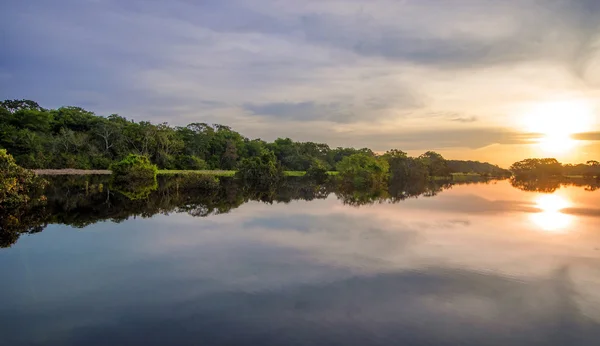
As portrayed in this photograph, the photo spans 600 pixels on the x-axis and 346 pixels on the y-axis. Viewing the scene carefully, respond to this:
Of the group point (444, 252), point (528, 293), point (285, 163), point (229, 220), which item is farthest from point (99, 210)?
point (285, 163)

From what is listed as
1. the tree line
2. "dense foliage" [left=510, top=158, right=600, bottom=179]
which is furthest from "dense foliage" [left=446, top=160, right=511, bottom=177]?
the tree line

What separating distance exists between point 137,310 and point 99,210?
14604 millimetres

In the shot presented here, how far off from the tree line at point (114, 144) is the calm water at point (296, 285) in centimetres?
3709

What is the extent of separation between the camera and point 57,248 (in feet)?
40.1

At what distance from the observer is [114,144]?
67.2m

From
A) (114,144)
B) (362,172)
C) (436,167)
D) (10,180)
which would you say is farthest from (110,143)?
(436,167)

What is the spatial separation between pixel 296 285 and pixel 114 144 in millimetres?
66219

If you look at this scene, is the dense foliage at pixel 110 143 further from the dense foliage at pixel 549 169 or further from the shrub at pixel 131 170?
the dense foliage at pixel 549 169

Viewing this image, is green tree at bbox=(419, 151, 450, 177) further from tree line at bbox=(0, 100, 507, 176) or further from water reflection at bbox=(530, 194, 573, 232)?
water reflection at bbox=(530, 194, 573, 232)

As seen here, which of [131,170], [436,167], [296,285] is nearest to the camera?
[296,285]

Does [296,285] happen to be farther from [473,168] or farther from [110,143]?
[473,168]

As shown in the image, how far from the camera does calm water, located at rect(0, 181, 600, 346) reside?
6.76 metres

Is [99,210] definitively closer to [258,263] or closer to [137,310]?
[258,263]

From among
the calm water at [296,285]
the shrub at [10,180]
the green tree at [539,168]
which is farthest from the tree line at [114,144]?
the green tree at [539,168]
